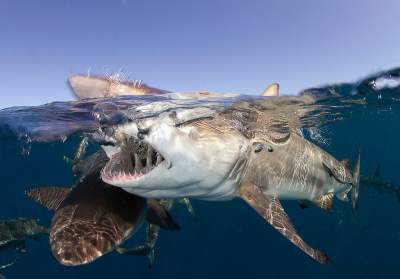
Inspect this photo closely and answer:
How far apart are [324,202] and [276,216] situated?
10.0 ft

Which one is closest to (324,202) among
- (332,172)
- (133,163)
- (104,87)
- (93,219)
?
(332,172)

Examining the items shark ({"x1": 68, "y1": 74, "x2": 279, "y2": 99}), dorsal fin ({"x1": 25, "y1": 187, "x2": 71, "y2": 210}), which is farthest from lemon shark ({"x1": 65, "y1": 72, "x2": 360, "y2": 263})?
dorsal fin ({"x1": 25, "y1": 187, "x2": 71, "y2": 210})

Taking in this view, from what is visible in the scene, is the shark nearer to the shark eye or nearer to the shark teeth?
the shark eye

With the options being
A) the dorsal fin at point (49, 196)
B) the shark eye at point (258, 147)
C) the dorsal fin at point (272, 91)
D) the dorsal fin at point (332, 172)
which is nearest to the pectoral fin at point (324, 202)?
the dorsal fin at point (332, 172)

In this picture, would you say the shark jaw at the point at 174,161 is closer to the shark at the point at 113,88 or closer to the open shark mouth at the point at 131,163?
the open shark mouth at the point at 131,163

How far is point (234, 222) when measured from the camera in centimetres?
4653

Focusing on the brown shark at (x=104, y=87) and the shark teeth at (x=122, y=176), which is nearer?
the shark teeth at (x=122, y=176)

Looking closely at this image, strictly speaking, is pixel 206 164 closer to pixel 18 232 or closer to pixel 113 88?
pixel 113 88

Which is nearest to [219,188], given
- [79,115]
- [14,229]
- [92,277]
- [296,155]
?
[296,155]

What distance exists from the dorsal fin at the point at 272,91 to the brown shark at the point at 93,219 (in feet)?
15.3

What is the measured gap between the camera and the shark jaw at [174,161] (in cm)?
365

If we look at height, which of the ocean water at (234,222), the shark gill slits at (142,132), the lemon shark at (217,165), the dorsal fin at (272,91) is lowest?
the ocean water at (234,222)

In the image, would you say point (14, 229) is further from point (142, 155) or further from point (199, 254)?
point (199, 254)

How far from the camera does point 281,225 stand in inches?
179
